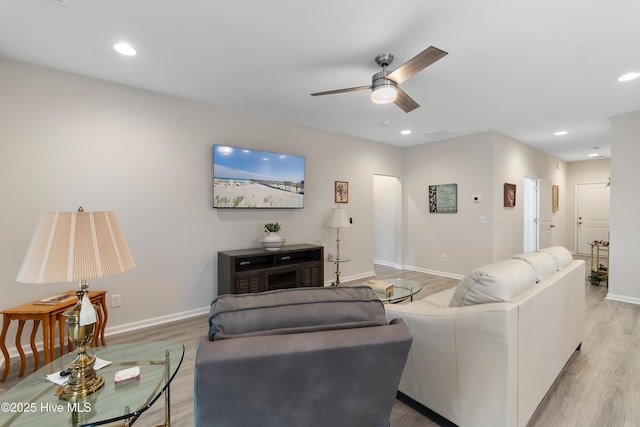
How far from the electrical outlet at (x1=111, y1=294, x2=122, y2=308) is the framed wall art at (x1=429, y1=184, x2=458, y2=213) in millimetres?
4884

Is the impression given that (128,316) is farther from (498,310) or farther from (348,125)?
(348,125)

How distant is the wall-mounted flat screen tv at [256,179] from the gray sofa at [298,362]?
2552 mm

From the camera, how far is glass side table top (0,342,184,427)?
107cm

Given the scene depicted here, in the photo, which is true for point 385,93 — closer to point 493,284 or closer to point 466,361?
point 493,284

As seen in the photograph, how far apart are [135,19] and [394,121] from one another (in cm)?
316

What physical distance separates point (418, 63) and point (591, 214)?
8.32 metres

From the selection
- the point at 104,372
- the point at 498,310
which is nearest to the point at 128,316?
the point at 104,372

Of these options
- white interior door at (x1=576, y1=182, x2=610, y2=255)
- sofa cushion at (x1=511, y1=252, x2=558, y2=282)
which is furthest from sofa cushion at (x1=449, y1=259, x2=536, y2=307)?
white interior door at (x1=576, y1=182, x2=610, y2=255)

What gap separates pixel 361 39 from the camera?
214cm

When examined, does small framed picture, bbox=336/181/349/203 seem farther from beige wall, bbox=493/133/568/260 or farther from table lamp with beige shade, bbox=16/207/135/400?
table lamp with beige shade, bbox=16/207/135/400

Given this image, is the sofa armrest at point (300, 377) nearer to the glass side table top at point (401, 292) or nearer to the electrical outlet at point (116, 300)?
the glass side table top at point (401, 292)

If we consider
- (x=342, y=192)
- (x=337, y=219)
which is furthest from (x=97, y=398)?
(x=342, y=192)

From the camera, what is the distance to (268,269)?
3.39 metres

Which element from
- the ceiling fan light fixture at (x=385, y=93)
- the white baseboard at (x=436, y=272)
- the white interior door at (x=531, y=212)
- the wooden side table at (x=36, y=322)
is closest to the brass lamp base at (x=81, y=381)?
the wooden side table at (x=36, y=322)
